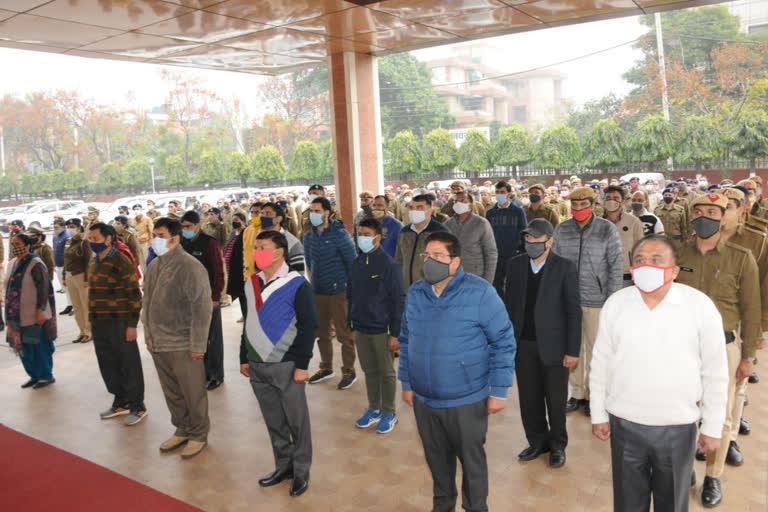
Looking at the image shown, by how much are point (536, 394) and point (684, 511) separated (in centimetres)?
160

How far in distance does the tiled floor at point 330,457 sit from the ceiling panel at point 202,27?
14.8 ft

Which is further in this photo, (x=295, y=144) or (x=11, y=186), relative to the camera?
(x=295, y=144)

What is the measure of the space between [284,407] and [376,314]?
1.24 m

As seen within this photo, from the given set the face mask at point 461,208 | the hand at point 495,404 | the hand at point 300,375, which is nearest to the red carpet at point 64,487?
the hand at point 300,375

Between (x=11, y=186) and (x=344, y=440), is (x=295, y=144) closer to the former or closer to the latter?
(x=11, y=186)

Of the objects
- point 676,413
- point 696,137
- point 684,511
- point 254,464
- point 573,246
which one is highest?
point 696,137

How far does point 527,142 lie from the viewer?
60.7 feet

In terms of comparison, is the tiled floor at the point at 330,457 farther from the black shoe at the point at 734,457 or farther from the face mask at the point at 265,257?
the face mask at the point at 265,257

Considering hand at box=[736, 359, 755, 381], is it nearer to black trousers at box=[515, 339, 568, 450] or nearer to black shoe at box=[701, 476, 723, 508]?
black shoe at box=[701, 476, 723, 508]

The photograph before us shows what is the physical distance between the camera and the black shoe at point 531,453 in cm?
442

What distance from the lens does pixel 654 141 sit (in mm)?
17391

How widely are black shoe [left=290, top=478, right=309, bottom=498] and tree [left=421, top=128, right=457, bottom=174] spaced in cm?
1510

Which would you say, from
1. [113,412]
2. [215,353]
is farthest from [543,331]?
[113,412]

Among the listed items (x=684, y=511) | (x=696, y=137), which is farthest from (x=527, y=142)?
(x=684, y=511)
